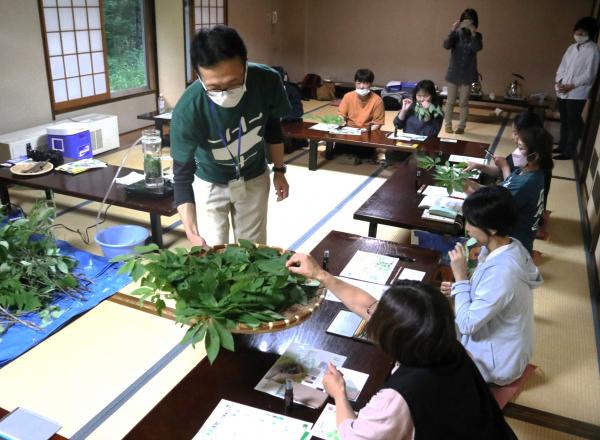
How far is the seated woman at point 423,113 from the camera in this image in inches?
199

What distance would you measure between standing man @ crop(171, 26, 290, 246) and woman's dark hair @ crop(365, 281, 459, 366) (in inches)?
35.0

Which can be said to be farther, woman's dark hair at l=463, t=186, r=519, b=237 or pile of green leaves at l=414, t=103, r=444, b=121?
pile of green leaves at l=414, t=103, r=444, b=121

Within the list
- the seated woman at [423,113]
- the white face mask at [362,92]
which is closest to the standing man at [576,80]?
the seated woman at [423,113]

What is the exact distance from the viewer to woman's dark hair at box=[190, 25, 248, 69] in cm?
186

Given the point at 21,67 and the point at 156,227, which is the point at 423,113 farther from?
the point at 21,67

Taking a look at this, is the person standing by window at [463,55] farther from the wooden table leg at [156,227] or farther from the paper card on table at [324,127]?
the wooden table leg at [156,227]

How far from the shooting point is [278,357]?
1700 millimetres

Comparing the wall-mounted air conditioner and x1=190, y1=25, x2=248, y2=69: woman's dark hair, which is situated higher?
x1=190, y1=25, x2=248, y2=69: woman's dark hair

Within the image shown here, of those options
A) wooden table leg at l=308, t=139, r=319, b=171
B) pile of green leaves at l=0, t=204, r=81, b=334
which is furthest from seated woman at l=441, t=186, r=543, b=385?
wooden table leg at l=308, t=139, r=319, b=171

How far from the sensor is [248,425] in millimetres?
1401

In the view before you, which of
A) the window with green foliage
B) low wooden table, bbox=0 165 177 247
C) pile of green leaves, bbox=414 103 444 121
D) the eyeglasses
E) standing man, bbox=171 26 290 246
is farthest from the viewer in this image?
the window with green foliage

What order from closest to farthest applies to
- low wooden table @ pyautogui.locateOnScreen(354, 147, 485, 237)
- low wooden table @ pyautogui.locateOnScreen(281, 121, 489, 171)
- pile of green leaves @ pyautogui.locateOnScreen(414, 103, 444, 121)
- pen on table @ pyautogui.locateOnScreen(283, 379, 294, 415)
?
pen on table @ pyautogui.locateOnScreen(283, 379, 294, 415) < low wooden table @ pyautogui.locateOnScreen(354, 147, 485, 237) < low wooden table @ pyautogui.locateOnScreen(281, 121, 489, 171) < pile of green leaves @ pyautogui.locateOnScreen(414, 103, 444, 121)

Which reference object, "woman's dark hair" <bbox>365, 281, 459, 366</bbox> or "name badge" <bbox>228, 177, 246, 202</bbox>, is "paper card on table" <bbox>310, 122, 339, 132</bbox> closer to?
"name badge" <bbox>228, 177, 246, 202</bbox>

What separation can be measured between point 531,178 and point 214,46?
5.67ft
